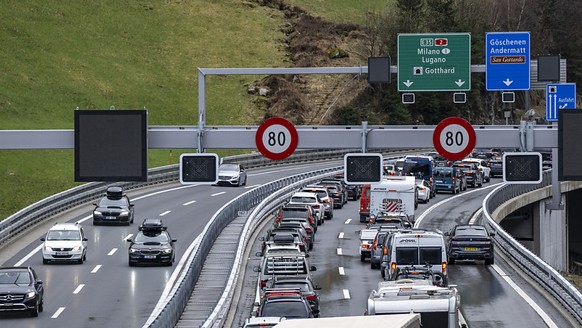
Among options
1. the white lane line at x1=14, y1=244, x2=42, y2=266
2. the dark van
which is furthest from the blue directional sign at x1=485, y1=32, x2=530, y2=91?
the dark van

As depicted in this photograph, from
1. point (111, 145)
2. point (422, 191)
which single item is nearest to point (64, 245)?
point (111, 145)

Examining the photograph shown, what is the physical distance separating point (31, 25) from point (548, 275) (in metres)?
81.3

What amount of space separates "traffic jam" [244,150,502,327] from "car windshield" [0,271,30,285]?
747 centimetres

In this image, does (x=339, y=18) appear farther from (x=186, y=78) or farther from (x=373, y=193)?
(x=373, y=193)

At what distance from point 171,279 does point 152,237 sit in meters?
3.68

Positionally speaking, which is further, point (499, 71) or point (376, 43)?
point (376, 43)

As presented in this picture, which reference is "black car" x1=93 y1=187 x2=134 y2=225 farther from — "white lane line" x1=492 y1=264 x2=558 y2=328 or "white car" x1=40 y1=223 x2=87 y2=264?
"white lane line" x1=492 y1=264 x2=558 y2=328

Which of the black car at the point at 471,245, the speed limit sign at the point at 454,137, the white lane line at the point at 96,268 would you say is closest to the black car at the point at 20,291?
the white lane line at the point at 96,268

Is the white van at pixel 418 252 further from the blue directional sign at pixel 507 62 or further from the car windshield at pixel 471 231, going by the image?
the car windshield at pixel 471 231

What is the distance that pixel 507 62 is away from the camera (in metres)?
38.2

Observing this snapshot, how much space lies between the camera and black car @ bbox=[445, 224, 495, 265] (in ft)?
163

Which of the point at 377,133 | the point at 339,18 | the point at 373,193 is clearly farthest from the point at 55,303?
the point at 339,18

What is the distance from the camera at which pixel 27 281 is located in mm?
39344

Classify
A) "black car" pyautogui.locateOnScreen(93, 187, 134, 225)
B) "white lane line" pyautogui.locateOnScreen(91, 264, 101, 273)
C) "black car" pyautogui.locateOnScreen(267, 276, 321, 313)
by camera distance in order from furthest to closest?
"black car" pyautogui.locateOnScreen(93, 187, 134, 225)
"white lane line" pyautogui.locateOnScreen(91, 264, 101, 273)
"black car" pyautogui.locateOnScreen(267, 276, 321, 313)
